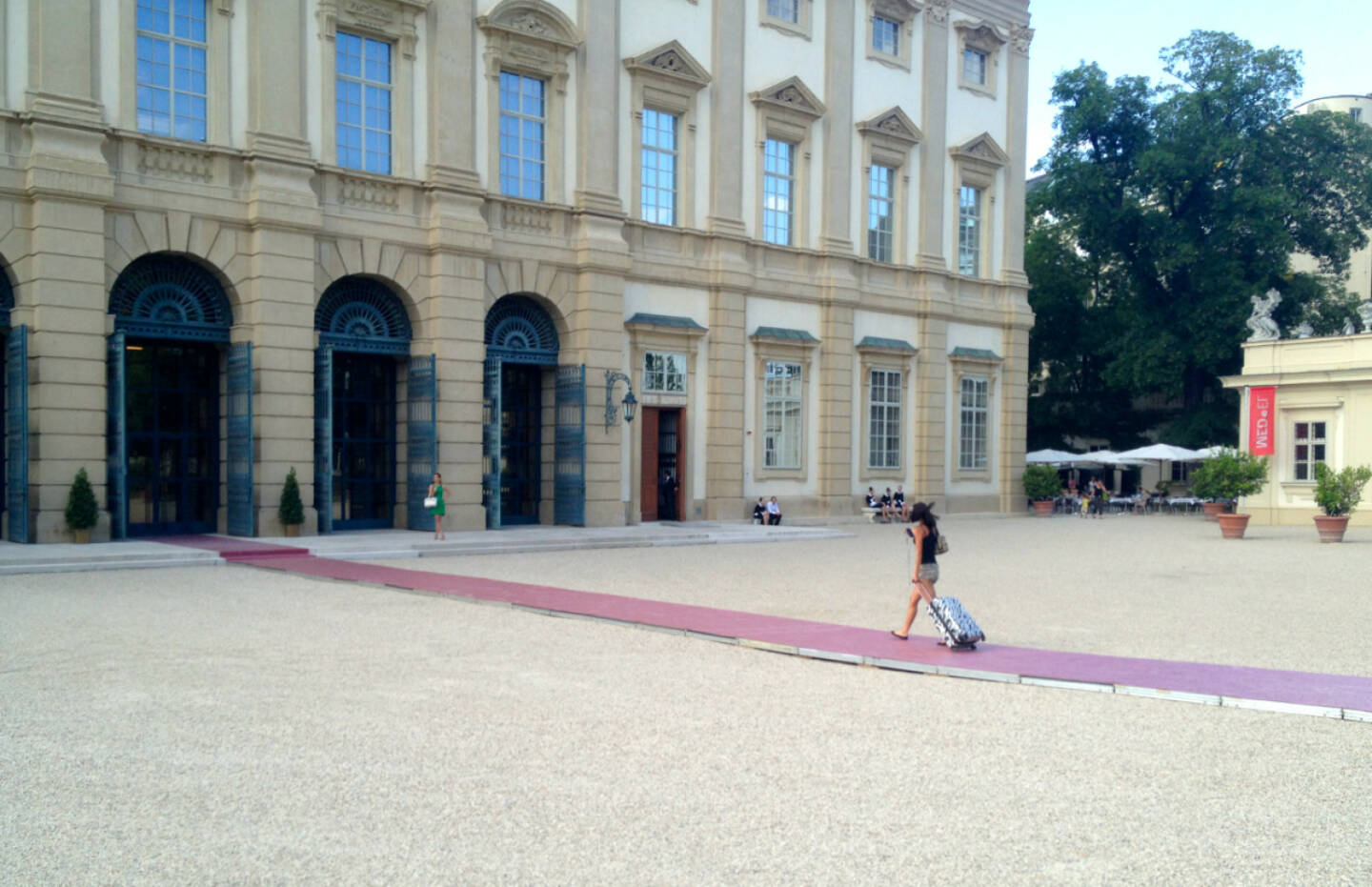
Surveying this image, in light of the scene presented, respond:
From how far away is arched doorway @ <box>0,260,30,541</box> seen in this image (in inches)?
822

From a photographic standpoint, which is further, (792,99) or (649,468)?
(792,99)

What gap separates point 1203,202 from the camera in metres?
45.0

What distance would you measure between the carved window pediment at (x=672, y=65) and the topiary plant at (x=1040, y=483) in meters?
18.3

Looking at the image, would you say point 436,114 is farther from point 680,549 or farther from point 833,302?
point 833,302

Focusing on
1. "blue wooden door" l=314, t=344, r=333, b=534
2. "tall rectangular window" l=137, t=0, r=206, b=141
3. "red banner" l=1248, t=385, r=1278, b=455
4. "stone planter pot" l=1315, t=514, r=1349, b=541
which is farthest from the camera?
"red banner" l=1248, t=385, r=1278, b=455

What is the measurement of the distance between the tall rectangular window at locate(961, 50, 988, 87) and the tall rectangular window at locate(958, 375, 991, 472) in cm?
994

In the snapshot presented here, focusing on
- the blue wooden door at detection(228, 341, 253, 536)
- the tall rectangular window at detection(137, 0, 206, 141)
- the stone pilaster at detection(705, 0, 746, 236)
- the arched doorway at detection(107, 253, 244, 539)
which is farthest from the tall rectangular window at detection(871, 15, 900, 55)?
the blue wooden door at detection(228, 341, 253, 536)

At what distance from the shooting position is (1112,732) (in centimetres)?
828

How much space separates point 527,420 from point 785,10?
14.2 metres

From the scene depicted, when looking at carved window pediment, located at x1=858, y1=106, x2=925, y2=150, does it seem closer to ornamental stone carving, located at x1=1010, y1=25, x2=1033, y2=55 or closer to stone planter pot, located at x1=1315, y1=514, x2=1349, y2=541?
ornamental stone carving, located at x1=1010, y1=25, x2=1033, y2=55

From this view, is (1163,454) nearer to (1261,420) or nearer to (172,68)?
(1261,420)

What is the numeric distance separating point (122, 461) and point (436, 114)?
9.99 m

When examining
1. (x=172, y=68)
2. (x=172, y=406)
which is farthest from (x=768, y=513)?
(x=172, y=68)

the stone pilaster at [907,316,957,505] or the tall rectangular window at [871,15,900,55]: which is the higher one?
the tall rectangular window at [871,15,900,55]
